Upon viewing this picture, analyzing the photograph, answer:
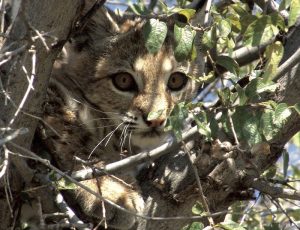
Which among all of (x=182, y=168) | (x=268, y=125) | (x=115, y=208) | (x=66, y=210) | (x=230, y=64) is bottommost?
(x=115, y=208)

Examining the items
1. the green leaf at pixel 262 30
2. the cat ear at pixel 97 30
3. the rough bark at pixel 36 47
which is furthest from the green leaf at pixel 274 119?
the cat ear at pixel 97 30

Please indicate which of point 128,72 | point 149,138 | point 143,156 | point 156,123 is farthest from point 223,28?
point 128,72

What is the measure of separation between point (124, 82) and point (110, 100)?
13 centimetres

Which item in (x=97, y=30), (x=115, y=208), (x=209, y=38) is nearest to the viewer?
(x=209, y=38)

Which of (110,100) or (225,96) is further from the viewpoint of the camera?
(110,100)

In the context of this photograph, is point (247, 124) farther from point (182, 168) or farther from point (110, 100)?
point (110, 100)

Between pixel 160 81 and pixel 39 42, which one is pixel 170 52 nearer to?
pixel 160 81

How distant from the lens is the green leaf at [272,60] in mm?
2555

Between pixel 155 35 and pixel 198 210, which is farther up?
pixel 155 35

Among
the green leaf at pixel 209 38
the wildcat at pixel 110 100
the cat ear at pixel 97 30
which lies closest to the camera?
the green leaf at pixel 209 38

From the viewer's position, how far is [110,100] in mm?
3771

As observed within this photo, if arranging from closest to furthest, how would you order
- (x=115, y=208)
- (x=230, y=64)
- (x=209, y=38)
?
(x=209, y=38), (x=230, y=64), (x=115, y=208)

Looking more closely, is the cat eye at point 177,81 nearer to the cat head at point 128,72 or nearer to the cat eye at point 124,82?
the cat head at point 128,72

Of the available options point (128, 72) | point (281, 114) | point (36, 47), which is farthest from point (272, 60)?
point (128, 72)
